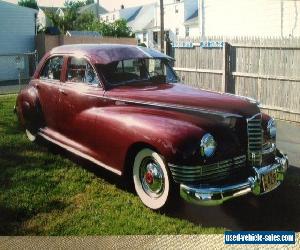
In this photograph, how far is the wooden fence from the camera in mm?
8523

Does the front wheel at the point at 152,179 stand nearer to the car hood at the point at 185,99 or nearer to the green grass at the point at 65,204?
the green grass at the point at 65,204

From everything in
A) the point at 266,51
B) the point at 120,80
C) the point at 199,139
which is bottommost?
the point at 199,139

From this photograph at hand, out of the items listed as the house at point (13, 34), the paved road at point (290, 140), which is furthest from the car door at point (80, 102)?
the house at point (13, 34)

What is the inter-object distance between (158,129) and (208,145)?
49 centimetres

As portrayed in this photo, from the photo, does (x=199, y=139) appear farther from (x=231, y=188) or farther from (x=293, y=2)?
(x=293, y=2)

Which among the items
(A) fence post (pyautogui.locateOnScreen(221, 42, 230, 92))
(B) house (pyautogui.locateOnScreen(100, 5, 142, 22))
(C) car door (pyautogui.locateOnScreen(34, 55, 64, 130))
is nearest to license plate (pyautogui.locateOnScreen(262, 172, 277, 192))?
(C) car door (pyautogui.locateOnScreen(34, 55, 64, 130))

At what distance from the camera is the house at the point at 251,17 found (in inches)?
567

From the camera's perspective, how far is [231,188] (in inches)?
148

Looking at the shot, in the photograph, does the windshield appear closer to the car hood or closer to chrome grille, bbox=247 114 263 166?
the car hood

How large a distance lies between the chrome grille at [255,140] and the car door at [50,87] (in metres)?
2.69

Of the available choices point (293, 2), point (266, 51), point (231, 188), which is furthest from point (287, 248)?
point (293, 2)

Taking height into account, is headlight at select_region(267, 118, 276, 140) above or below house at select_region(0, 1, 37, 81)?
below

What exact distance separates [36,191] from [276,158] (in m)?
2.62

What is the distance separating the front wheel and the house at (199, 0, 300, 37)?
36.7 ft
